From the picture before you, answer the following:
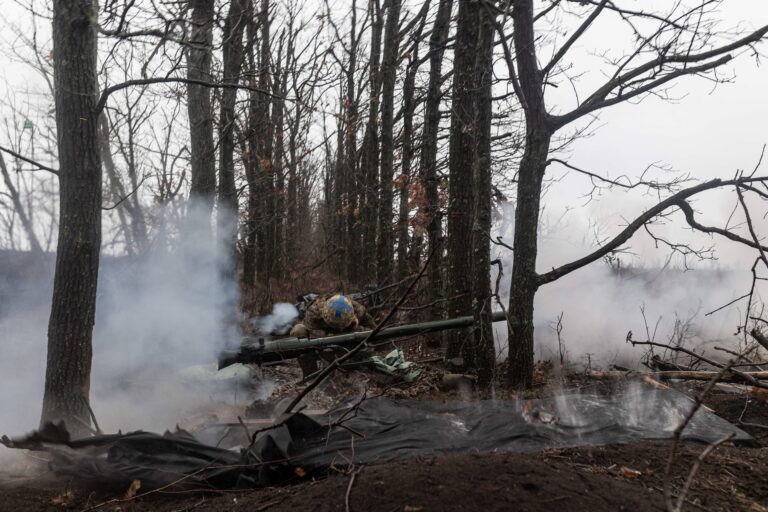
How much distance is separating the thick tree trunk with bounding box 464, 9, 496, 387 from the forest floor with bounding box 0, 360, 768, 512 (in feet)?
9.59

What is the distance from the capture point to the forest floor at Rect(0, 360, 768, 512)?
2.66 m

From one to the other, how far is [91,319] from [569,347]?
27.9ft

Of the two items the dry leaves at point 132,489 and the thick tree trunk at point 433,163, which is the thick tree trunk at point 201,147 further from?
the dry leaves at point 132,489

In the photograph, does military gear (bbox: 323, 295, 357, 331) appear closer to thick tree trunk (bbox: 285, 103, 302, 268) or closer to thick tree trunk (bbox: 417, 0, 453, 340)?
thick tree trunk (bbox: 417, 0, 453, 340)

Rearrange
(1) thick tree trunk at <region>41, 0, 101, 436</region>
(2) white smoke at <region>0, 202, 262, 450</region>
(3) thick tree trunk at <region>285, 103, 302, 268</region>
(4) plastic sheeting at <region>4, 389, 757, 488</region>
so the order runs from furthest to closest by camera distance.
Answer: (3) thick tree trunk at <region>285, 103, 302, 268</region>, (2) white smoke at <region>0, 202, 262, 450</region>, (1) thick tree trunk at <region>41, 0, 101, 436</region>, (4) plastic sheeting at <region>4, 389, 757, 488</region>

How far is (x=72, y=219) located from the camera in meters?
5.16

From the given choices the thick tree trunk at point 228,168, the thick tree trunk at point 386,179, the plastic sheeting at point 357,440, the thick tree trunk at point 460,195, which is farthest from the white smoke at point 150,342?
the thick tree trunk at point 386,179

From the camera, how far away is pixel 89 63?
525 cm

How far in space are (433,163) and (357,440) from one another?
8.82 m

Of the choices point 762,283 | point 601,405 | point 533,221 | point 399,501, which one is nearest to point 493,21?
point 533,221

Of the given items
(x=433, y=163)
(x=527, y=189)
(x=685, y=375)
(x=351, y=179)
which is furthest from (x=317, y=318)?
(x=351, y=179)

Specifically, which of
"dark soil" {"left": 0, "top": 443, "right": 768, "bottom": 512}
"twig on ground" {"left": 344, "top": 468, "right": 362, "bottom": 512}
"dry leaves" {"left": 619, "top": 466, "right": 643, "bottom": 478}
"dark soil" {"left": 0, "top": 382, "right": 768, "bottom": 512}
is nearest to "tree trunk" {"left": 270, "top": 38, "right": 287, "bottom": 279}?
"dark soil" {"left": 0, "top": 382, "right": 768, "bottom": 512}

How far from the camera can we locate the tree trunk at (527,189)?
6230 mm

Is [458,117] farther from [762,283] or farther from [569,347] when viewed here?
[762,283]
